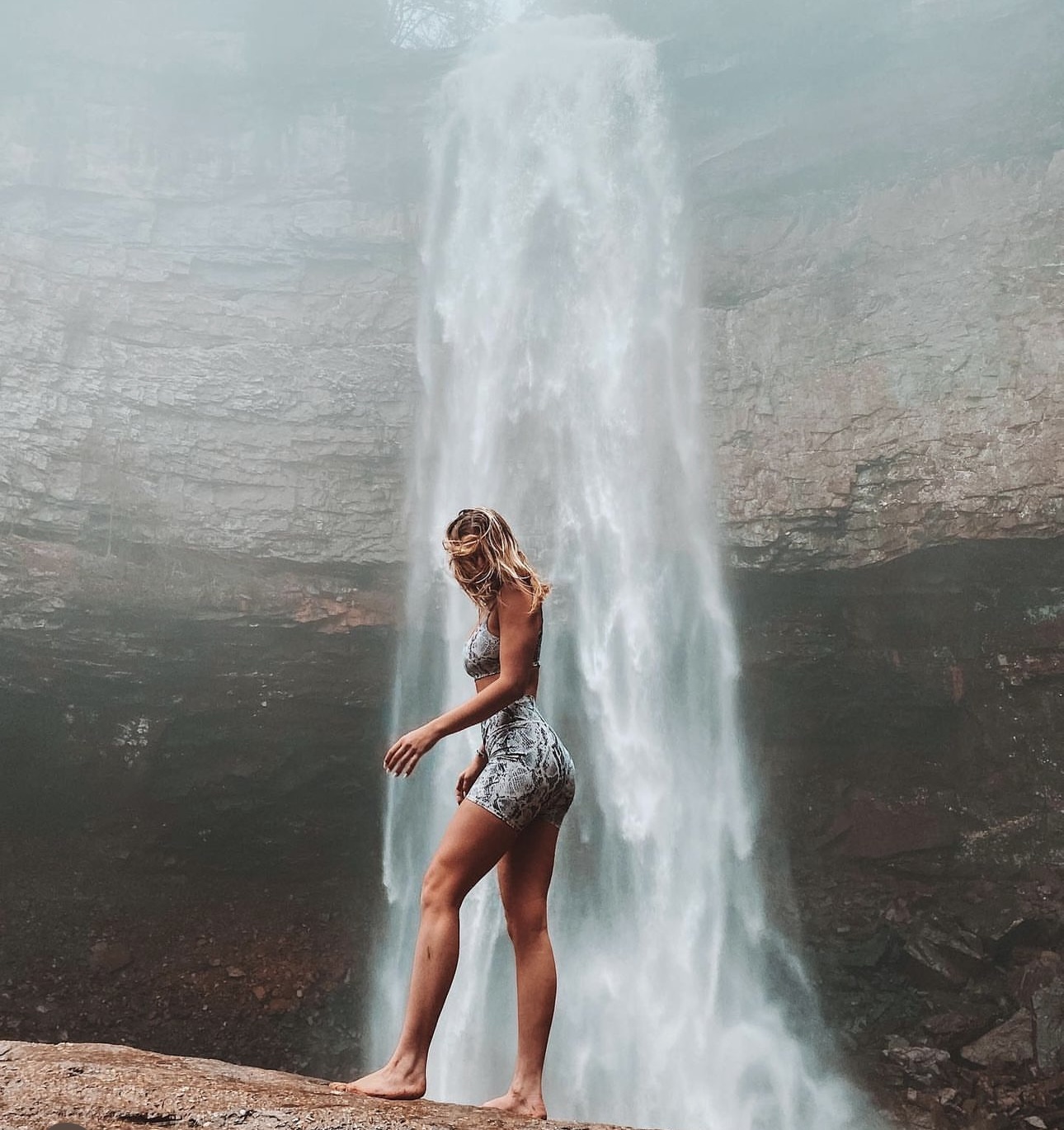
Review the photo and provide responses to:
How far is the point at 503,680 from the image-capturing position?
2.29 m

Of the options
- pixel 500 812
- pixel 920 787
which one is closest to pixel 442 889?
pixel 500 812

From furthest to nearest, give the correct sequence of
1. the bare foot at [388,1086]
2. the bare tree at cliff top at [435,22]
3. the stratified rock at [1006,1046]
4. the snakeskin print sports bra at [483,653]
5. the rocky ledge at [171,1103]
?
the bare tree at cliff top at [435,22]
the stratified rock at [1006,1046]
the snakeskin print sports bra at [483,653]
the bare foot at [388,1086]
the rocky ledge at [171,1103]

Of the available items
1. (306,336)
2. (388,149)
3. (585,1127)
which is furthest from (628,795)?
(388,149)

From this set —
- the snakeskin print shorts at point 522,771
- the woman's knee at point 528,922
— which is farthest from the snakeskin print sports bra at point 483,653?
the woman's knee at point 528,922

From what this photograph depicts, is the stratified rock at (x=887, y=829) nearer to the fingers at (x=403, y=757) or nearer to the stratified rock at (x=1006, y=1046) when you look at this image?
the stratified rock at (x=1006, y=1046)

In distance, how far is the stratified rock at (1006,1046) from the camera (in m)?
8.89

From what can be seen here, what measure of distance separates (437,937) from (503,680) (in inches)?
24.8

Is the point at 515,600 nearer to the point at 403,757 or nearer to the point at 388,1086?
the point at 403,757

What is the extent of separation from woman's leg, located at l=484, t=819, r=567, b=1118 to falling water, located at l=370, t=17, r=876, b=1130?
7.90 m

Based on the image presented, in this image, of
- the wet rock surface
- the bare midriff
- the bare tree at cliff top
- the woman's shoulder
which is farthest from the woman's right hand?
the bare tree at cliff top

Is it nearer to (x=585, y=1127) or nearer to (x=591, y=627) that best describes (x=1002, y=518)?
(x=591, y=627)

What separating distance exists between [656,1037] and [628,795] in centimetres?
262

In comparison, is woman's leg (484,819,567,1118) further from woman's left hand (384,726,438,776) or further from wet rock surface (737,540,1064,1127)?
wet rock surface (737,540,1064,1127)

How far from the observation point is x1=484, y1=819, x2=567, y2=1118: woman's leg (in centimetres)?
227
